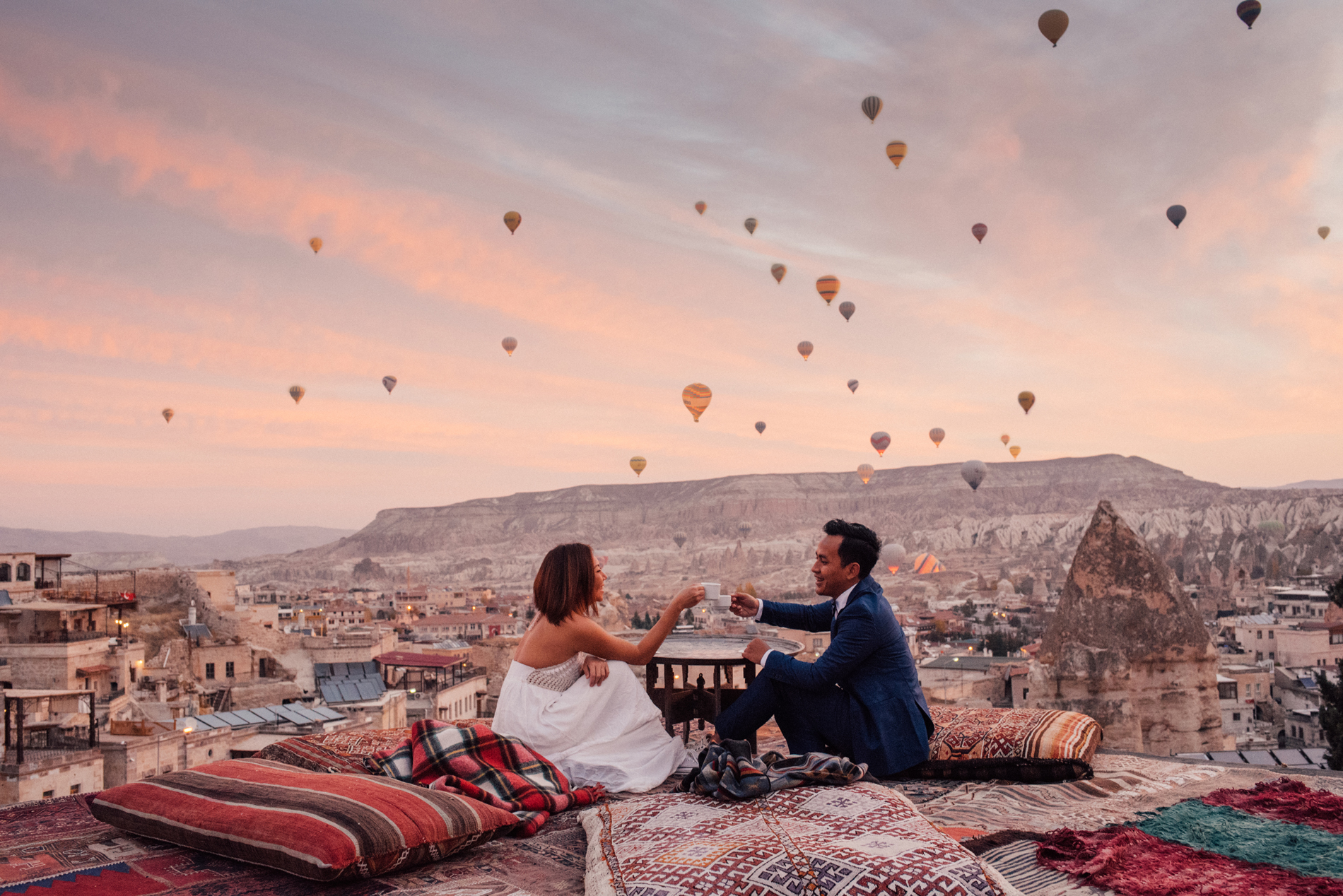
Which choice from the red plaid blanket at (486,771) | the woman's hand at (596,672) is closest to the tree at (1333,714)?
the woman's hand at (596,672)

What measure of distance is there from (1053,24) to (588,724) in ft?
54.4

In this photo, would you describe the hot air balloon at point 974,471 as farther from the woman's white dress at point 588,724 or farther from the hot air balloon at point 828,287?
the woman's white dress at point 588,724

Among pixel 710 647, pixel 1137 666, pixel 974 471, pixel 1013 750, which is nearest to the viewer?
pixel 1013 750

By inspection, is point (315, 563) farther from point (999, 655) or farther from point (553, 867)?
point (553, 867)

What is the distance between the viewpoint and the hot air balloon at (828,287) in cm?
2370

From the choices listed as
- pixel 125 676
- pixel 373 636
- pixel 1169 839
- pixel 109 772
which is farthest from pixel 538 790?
pixel 373 636

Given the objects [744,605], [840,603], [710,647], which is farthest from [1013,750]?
[710,647]

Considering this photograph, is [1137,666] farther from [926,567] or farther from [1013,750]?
[926,567]

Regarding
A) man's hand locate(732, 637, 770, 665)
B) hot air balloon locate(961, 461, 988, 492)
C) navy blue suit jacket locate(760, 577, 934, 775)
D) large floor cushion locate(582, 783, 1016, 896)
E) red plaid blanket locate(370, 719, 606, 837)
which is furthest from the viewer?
hot air balloon locate(961, 461, 988, 492)

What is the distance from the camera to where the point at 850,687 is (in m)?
3.60

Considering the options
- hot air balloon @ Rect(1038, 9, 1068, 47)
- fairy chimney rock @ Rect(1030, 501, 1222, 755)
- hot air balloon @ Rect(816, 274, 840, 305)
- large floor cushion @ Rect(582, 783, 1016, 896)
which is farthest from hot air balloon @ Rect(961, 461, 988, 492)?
large floor cushion @ Rect(582, 783, 1016, 896)

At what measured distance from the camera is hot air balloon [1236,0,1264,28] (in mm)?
17547

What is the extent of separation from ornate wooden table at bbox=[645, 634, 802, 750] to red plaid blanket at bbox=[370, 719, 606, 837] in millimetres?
908

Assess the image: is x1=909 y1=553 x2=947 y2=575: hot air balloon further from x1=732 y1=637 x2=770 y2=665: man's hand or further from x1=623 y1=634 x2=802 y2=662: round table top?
x1=732 y1=637 x2=770 y2=665: man's hand
